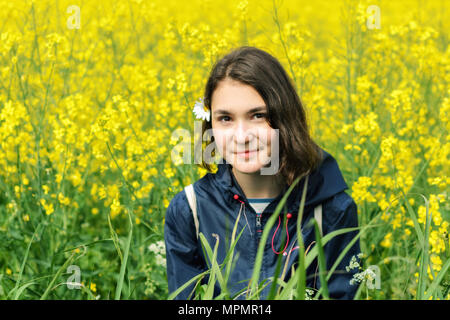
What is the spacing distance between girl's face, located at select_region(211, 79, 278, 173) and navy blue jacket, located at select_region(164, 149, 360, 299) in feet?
0.47

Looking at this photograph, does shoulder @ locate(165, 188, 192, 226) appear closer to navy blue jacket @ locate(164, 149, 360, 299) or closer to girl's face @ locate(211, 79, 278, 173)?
navy blue jacket @ locate(164, 149, 360, 299)

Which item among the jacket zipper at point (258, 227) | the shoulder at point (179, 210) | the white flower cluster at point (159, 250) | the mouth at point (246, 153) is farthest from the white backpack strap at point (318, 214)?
the white flower cluster at point (159, 250)

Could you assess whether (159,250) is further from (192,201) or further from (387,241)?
(387,241)

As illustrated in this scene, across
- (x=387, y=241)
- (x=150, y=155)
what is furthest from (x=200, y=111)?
(x=387, y=241)

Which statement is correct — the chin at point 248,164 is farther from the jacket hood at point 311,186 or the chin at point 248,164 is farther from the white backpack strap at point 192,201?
the white backpack strap at point 192,201

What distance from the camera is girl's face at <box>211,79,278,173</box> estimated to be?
59.0 inches

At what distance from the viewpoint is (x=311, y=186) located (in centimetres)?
161

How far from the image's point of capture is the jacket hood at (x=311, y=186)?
1588 millimetres

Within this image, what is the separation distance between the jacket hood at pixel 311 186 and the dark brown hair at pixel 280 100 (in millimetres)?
31

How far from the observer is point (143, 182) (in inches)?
101

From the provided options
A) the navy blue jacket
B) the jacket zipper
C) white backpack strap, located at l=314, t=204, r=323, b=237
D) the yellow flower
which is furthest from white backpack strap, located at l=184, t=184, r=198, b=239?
the yellow flower

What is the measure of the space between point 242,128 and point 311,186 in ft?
0.97
